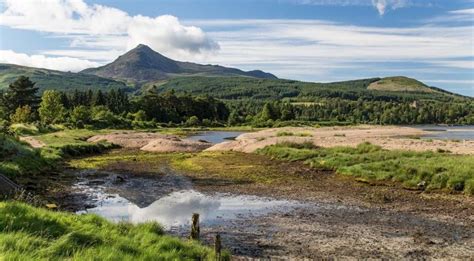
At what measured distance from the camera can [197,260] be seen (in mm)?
13766

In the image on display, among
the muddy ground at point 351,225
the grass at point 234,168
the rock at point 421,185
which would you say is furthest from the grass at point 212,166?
the rock at point 421,185

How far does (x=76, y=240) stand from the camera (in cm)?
1155

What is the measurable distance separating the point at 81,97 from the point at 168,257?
511 feet

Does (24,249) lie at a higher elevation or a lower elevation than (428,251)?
higher

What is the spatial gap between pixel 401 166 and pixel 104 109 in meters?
112

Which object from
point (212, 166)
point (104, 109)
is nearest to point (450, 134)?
point (212, 166)

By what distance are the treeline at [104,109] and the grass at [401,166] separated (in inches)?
2696

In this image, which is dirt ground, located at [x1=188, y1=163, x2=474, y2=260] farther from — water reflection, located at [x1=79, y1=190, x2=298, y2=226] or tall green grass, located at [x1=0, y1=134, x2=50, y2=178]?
tall green grass, located at [x1=0, y1=134, x2=50, y2=178]

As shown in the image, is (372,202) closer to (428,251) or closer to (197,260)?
(428,251)

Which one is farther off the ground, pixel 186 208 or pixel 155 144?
pixel 186 208

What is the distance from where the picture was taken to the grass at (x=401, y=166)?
3142 cm

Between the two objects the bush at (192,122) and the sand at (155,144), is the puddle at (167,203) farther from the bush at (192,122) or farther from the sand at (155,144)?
the bush at (192,122)

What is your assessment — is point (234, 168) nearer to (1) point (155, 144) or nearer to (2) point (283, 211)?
(2) point (283, 211)

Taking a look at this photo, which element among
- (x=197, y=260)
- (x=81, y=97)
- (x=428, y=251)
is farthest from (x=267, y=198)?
(x=81, y=97)
